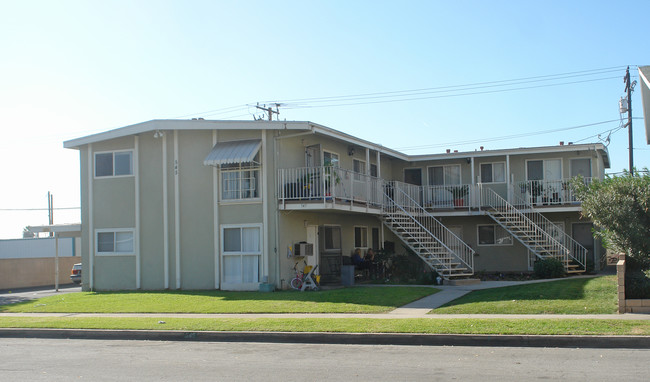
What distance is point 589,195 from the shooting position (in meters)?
16.3

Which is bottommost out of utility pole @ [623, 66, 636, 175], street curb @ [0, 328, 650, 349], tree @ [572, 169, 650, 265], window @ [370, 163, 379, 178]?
street curb @ [0, 328, 650, 349]

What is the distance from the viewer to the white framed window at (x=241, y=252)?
20312mm

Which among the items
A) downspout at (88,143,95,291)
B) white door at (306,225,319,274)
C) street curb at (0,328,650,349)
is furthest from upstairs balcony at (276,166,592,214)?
downspout at (88,143,95,291)

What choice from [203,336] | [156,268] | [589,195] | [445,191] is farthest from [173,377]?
[445,191]

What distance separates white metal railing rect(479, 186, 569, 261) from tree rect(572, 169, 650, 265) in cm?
661

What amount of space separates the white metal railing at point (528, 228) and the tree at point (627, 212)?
6.61 meters

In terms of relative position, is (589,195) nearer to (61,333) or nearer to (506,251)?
(506,251)

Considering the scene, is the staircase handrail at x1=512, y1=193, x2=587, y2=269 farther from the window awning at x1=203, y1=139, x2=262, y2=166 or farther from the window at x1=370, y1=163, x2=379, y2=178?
the window awning at x1=203, y1=139, x2=262, y2=166

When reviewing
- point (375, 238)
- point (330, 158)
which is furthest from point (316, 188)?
point (375, 238)

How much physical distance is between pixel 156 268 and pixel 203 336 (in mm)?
9852

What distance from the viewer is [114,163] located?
74.9 ft

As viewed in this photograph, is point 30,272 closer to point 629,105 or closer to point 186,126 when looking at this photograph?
point 186,126

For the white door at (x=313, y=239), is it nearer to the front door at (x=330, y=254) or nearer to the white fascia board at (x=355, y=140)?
the front door at (x=330, y=254)

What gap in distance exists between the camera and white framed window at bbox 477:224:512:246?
2694cm
